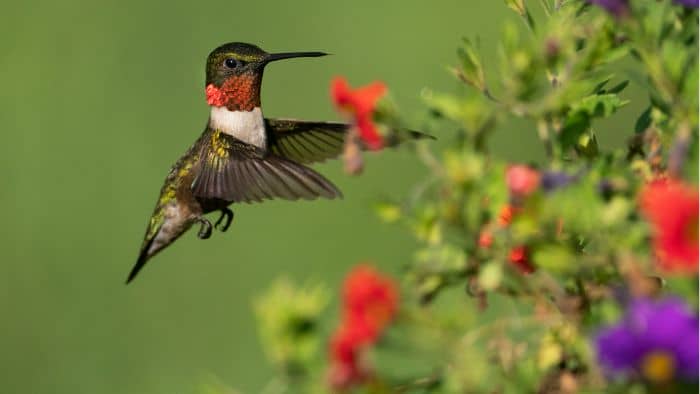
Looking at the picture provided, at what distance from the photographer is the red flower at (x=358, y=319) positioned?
124cm

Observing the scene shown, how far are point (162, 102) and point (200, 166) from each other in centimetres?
406

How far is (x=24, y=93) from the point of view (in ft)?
26.6

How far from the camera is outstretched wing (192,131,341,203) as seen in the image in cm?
299

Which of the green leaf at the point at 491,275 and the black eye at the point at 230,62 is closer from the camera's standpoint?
the green leaf at the point at 491,275

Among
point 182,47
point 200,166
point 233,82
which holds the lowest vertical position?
point 200,166

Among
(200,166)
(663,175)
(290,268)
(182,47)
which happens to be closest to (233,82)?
(200,166)

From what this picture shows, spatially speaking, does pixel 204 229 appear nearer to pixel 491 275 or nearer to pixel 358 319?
pixel 491 275

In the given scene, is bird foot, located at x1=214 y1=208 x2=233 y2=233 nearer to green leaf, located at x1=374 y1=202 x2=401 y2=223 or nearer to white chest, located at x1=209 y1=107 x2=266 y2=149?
white chest, located at x1=209 y1=107 x2=266 y2=149

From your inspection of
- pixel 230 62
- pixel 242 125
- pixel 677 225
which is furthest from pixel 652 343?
pixel 230 62

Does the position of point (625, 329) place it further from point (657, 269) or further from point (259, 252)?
point (259, 252)

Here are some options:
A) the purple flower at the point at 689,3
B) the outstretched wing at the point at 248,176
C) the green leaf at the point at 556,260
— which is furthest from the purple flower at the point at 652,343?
the outstretched wing at the point at 248,176

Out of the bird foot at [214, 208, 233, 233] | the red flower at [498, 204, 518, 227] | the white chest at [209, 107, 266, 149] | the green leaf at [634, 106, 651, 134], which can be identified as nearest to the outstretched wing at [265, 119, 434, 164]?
the white chest at [209, 107, 266, 149]

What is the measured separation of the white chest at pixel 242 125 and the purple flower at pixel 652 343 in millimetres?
2568

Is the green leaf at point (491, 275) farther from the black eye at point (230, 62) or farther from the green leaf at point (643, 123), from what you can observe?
the black eye at point (230, 62)
